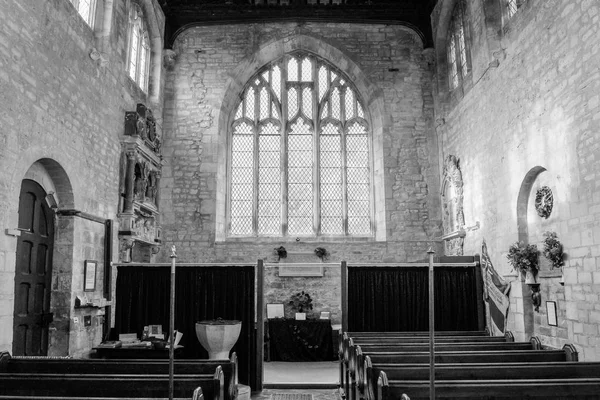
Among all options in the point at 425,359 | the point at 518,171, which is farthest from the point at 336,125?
the point at 425,359

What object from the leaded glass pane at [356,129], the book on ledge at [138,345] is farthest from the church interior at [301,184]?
the book on ledge at [138,345]

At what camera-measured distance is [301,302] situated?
472 inches

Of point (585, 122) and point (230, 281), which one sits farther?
point (230, 281)

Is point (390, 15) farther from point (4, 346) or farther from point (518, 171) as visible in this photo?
point (4, 346)

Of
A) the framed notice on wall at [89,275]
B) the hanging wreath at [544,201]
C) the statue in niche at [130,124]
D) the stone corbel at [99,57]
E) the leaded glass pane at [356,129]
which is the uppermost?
the leaded glass pane at [356,129]

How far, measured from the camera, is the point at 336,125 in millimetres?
13469

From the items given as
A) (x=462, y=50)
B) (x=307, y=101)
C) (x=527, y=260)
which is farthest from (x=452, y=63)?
(x=527, y=260)

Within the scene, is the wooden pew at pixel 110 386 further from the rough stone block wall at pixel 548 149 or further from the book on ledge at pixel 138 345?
the rough stone block wall at pixel 548 149

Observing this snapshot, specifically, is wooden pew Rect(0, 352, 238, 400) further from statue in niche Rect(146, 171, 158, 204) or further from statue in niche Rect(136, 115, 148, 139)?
statue in niche Rect(146, 171, 158, 204)

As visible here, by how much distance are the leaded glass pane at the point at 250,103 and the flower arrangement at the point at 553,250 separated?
Result: 26.2ft

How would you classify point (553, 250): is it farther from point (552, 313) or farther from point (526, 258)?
point (552, 313)

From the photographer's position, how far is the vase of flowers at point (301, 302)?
1195cm

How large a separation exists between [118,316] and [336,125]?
7086 millimetres

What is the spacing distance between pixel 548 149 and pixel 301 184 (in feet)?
21.6
